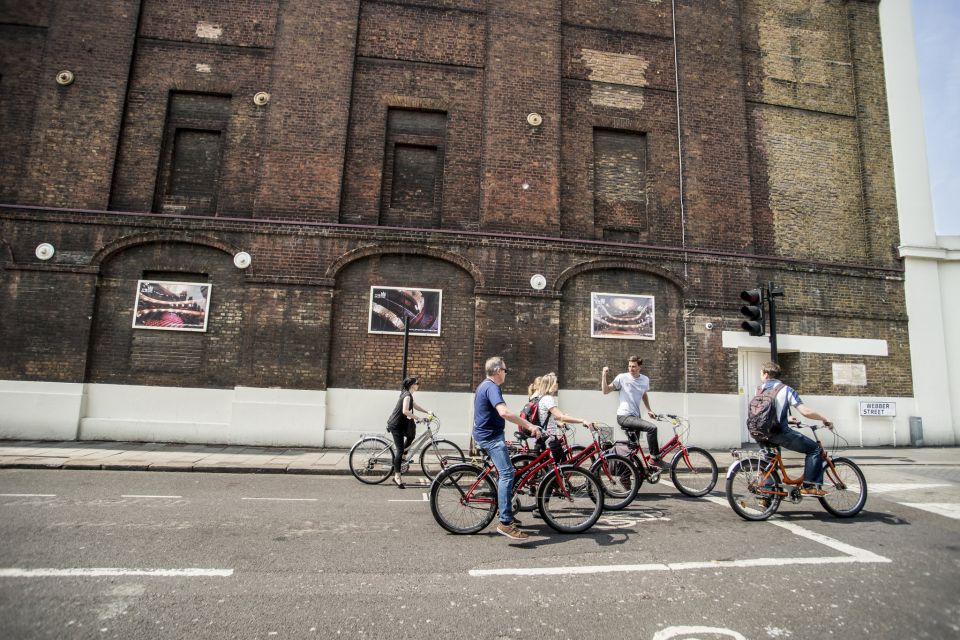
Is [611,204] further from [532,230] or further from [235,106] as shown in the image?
[235,106]

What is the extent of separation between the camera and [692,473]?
671 cm

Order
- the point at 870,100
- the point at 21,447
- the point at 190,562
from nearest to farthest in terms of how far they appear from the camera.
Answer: the point at 190,562, the point at 21,447, the point at 870,100

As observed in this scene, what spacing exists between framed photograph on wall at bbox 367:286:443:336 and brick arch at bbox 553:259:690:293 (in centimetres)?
310

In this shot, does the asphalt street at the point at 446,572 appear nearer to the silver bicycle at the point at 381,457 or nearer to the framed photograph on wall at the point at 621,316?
the silver bicycle at the point at 381,457

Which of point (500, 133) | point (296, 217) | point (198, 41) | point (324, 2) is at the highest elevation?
point (324, 2)

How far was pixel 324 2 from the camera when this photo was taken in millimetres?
12070

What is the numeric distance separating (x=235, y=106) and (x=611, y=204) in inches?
378

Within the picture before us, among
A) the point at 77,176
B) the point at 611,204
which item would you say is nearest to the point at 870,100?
the point at 611,204

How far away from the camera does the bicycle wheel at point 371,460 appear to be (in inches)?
313

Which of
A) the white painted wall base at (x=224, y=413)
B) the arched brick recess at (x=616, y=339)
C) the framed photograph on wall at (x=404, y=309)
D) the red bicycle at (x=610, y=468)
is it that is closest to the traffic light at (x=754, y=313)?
the arched brick recess at (x=616, y=339)

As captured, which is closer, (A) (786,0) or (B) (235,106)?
(B) (235,106)

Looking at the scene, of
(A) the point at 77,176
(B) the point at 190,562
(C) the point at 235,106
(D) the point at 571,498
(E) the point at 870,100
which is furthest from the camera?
(E) the point at 870,100

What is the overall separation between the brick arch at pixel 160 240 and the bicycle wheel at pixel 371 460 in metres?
5.90

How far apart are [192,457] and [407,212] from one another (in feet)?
22.6
